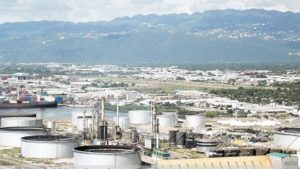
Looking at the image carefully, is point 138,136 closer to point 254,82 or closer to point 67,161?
point 67,161

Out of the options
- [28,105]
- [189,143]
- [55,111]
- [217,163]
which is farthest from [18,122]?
[28,105]

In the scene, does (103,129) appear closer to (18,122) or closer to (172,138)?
(172,138)

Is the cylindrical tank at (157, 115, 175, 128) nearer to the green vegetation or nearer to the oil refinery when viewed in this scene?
the oil refinery

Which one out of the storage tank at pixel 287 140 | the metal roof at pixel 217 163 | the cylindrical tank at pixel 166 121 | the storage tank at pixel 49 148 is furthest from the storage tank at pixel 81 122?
the metal roof at pixel 217 163

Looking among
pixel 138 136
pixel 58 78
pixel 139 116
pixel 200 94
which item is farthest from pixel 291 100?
pixel 58 78

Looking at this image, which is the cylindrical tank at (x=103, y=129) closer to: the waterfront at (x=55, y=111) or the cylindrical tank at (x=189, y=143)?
the cylindrical tank at (x=189, y=143)

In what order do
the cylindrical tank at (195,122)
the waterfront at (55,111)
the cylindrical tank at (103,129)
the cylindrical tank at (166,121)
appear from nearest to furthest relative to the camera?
the cylindrical tank at (103,129)
the cylindrical tank at (195,122)
the cylindrical tank at (166,121)
the waterfront at (55,111)
